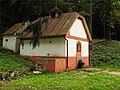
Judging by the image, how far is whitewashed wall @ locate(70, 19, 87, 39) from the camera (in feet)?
75.0

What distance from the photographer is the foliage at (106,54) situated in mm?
25141

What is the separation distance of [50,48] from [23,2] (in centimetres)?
1316

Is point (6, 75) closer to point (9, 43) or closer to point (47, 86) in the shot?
point (47, 86)

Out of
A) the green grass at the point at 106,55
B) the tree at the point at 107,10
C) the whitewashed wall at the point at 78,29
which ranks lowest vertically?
the green grass at the point at 106,55

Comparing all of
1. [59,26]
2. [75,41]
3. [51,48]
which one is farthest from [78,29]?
[51,48]

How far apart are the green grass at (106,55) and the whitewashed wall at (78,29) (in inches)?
121

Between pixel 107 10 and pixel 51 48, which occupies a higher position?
pixel 107 10

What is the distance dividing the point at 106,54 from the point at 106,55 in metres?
0.38

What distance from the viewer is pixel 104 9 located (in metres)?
36.2

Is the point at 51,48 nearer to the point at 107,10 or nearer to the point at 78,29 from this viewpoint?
the point at 78,29

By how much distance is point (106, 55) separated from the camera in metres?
27.5

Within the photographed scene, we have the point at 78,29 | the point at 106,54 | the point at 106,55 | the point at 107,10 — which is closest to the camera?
the point at 78,29

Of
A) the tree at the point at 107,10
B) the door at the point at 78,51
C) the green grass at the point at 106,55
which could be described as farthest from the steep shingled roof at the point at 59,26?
the tree at the point at 107,10

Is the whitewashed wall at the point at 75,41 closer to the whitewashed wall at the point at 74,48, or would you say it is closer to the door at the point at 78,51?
the whitewashed wall at the point at 74,48
